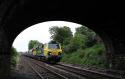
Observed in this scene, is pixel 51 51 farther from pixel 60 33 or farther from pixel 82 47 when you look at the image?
pixel 60 33

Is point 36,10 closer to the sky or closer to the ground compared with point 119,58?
closer to the sky

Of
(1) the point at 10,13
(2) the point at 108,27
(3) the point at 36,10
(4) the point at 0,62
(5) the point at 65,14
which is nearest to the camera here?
(1) the point at 10,13

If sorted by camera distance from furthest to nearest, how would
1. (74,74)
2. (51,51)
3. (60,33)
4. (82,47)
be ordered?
(60,33)
(82,47)
(51,51)
(74,74)

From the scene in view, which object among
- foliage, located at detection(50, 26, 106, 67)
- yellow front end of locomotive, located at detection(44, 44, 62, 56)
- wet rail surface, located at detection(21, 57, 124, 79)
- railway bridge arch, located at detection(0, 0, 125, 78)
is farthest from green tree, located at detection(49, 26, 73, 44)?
railway bridge arch, located at detection(0, 0, 125, 78)

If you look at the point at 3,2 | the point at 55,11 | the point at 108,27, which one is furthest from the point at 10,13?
the point at 108,27

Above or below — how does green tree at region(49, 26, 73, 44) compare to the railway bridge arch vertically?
above

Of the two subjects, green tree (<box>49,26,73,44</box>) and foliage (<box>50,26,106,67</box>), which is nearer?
foliage (<box>50,26,106,67</box>)

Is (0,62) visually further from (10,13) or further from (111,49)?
(111,49)

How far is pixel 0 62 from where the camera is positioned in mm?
14328

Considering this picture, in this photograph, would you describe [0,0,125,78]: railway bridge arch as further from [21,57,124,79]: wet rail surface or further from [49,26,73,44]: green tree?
[49,26,73,44]: green tree

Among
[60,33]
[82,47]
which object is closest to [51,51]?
[82,47]

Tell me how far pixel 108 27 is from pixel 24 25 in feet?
18.5

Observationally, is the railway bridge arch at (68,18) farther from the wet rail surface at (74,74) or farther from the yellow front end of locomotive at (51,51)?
the yellow front end of locomotive at (51,51)

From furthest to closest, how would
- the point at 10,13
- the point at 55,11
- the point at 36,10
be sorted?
1. the point at 55,11
2. the point at 36,10
3. the point at 10,13
